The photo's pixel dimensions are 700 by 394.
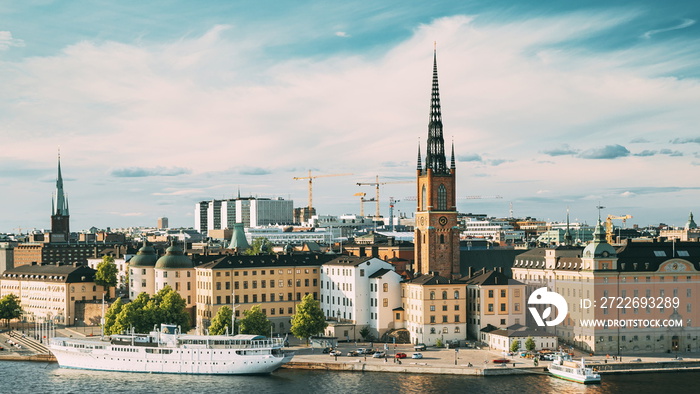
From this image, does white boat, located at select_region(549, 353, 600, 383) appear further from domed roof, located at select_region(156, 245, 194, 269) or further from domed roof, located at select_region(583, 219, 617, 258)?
domed roof, located at select_region(156, 245, 194, 269)

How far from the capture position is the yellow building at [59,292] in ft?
588

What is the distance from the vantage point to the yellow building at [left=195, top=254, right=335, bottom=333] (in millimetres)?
153875

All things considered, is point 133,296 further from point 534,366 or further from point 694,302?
point 694,302

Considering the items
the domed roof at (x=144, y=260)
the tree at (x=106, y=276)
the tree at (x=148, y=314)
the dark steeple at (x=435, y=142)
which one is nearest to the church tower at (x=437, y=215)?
the dark steeple at (x=435, y=142)

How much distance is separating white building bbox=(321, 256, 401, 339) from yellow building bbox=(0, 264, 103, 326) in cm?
5234

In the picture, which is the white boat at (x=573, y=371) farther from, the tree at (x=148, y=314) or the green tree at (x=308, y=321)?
the tree at (x=148, y=314)

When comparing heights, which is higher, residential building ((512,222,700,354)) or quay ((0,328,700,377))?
residential building ((512,222,700,354))

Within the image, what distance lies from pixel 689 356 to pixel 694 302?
8.35 m

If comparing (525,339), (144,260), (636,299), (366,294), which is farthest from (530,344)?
(144,260)

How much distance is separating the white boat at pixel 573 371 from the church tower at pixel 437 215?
4289 centimetres

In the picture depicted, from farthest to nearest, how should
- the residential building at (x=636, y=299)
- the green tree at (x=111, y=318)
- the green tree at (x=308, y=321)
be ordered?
the green tree at (x=111, y=318) → the green tree at (x=308, y=321) → the residential building at (x=636, y=299)

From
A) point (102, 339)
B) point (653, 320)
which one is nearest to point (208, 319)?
point (102, 339)

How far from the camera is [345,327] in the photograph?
147 meters

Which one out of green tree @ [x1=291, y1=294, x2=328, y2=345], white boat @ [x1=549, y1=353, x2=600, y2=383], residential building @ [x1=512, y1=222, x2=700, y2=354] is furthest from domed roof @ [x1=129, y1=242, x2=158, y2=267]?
white boat @ [x1=549, y1=353, x2=600, y2=383]
